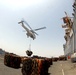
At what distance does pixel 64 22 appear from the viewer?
397 ft

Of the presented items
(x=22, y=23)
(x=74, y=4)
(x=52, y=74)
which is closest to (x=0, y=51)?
(x=22, y=23)

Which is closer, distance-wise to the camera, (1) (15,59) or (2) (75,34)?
(1) (15,59)

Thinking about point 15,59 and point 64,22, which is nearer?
point 15,59

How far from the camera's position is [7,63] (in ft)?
126

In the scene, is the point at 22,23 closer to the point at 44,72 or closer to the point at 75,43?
the point at 75,43

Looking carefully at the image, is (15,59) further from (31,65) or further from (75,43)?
(75,43)

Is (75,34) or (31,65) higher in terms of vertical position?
(75,34)

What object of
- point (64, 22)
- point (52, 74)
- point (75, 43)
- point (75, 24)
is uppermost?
point (64, 22)

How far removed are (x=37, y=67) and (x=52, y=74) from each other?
4367mm

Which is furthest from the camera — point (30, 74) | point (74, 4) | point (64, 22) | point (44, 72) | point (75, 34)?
point (64, 22)

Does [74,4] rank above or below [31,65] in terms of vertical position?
above

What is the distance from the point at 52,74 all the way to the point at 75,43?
46.2m

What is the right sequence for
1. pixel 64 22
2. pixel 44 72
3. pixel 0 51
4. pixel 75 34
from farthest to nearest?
pixel 0 51
pixel 64 22
pixel 75 34
pixel 44 72

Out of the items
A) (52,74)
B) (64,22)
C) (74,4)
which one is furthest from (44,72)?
(64,22)
